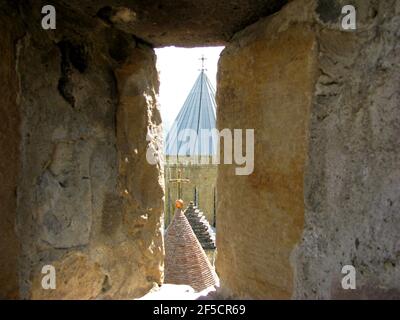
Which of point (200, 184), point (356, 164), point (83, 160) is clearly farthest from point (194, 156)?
point (356, 164)

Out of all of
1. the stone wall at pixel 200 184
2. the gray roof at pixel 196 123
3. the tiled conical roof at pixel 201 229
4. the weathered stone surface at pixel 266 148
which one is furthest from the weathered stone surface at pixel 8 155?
the gray roof at pixel 196 123

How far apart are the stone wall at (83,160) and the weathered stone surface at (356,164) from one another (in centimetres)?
70

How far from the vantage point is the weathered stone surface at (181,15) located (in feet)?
3.89

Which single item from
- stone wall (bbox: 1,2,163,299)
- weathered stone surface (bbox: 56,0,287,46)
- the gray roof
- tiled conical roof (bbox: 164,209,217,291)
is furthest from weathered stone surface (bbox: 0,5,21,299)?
the gray roof

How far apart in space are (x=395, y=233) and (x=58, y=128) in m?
0.97

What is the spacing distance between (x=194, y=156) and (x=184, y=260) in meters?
9.46

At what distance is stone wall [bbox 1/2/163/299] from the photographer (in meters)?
1.14

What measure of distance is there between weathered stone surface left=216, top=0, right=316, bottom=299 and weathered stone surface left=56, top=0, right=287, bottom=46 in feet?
0.17

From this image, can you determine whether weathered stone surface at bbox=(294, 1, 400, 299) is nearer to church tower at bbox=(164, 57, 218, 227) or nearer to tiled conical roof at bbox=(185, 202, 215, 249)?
tiled conical roof at bbox=(185, 202, 215, 249)

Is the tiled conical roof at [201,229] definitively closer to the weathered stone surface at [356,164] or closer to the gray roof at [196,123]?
the gray roof at [196,123]
